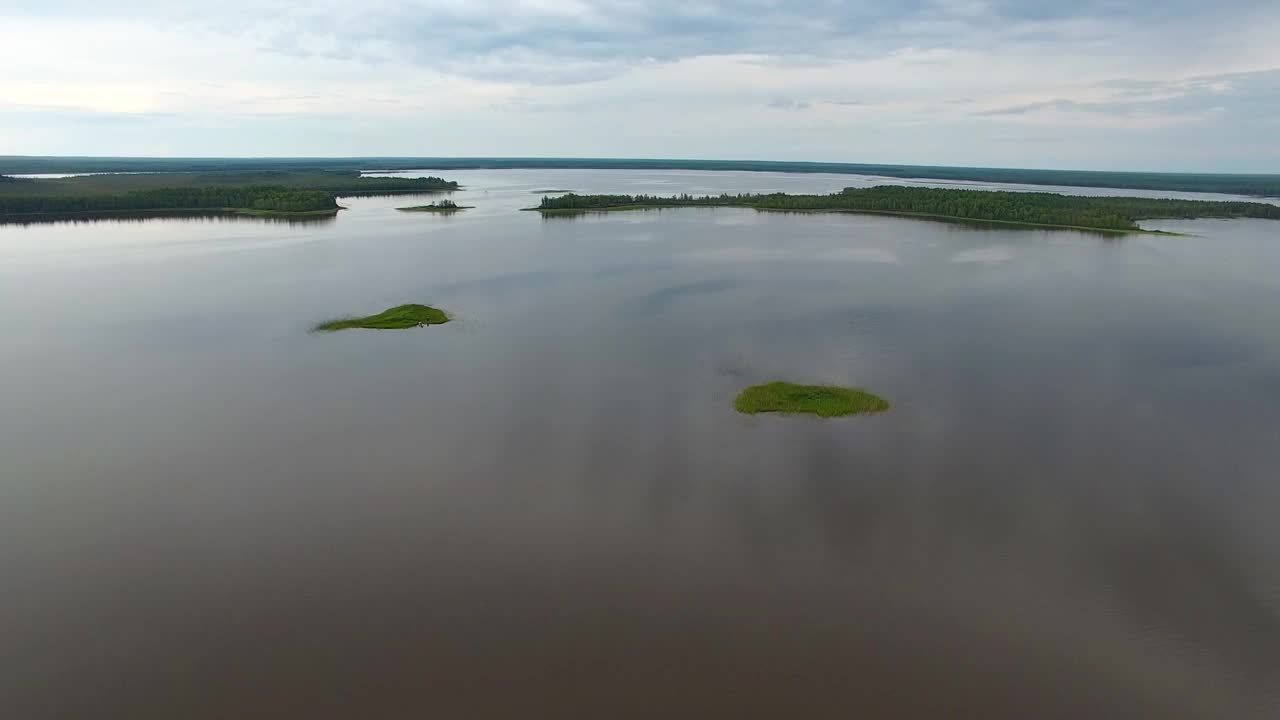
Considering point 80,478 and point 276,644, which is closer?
point 276,644

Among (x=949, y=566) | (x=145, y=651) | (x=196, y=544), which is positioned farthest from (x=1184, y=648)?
(x=196, y=544)

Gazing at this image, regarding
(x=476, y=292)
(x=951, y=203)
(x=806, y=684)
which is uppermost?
(x=951, y=203)

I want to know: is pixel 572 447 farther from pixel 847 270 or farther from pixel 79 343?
pixel 847 270

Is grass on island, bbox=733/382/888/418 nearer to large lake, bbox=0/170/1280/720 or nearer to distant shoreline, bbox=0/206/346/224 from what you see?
large lake, bbox=0/170/1280/720

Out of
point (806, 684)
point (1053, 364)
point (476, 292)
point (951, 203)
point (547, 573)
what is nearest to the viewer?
point (806, 684)

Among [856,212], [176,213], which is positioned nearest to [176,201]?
[176,213]

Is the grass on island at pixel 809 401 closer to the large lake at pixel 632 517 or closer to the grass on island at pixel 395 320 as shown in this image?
the large lake at pixel 632 517
